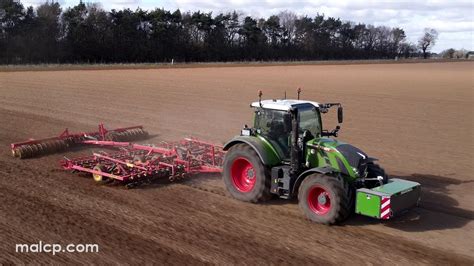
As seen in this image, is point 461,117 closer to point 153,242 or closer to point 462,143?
point 462,143

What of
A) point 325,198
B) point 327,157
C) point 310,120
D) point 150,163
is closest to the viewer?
point 325,198

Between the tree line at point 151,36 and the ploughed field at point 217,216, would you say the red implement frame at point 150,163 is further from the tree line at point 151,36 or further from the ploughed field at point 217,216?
the tree line at point 151,36

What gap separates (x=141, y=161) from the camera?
1041 cm

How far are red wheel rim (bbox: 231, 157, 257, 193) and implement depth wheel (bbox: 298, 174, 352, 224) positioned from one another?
52.9 inches

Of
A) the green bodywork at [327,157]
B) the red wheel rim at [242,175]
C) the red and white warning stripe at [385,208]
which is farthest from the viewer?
the red wheel rim at [242,175]

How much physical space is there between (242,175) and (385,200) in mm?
2932

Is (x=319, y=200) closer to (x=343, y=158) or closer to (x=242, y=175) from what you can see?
(x=343, y=158)

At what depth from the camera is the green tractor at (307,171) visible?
24.5 feet

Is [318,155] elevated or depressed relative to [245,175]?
elevated

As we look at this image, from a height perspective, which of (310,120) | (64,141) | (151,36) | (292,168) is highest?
(151,36)

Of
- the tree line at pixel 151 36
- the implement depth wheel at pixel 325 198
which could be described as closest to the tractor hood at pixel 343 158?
the implement depth wheel at pixel 325 198

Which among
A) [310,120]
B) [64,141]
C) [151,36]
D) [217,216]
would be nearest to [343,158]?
[310,120]

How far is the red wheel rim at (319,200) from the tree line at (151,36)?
194 feet

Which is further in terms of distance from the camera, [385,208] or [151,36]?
[151,36]
